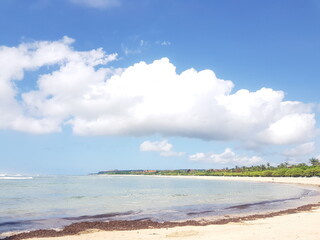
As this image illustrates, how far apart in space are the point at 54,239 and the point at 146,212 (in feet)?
47.3

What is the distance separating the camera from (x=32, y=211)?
32750 millimetres

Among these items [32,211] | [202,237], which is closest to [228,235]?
[202,237]

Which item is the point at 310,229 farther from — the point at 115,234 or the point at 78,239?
the point at 78,239

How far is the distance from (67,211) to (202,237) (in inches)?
766

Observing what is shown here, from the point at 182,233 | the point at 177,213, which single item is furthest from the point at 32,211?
the point at 182,233

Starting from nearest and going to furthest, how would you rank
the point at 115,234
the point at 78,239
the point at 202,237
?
the point at 202,237
the point at 78,239
the point at 115,234

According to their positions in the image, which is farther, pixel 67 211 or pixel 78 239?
pixel 67 211

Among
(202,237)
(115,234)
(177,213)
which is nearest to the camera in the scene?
(202,237)

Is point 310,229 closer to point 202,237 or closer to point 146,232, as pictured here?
point 202,237

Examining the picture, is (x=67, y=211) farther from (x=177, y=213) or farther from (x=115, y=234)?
(x=115, y=234)

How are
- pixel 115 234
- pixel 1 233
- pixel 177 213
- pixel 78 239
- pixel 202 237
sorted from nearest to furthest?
1. pixel 202 237
2. pixel 78 239
3. pixel 115 234
4. pixel 1 233
5. pixel 177 213

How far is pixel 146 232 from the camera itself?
20281 millimetres

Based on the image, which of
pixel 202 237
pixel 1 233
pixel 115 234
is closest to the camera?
pixel 202 237

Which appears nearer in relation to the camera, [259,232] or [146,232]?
[259,232]
